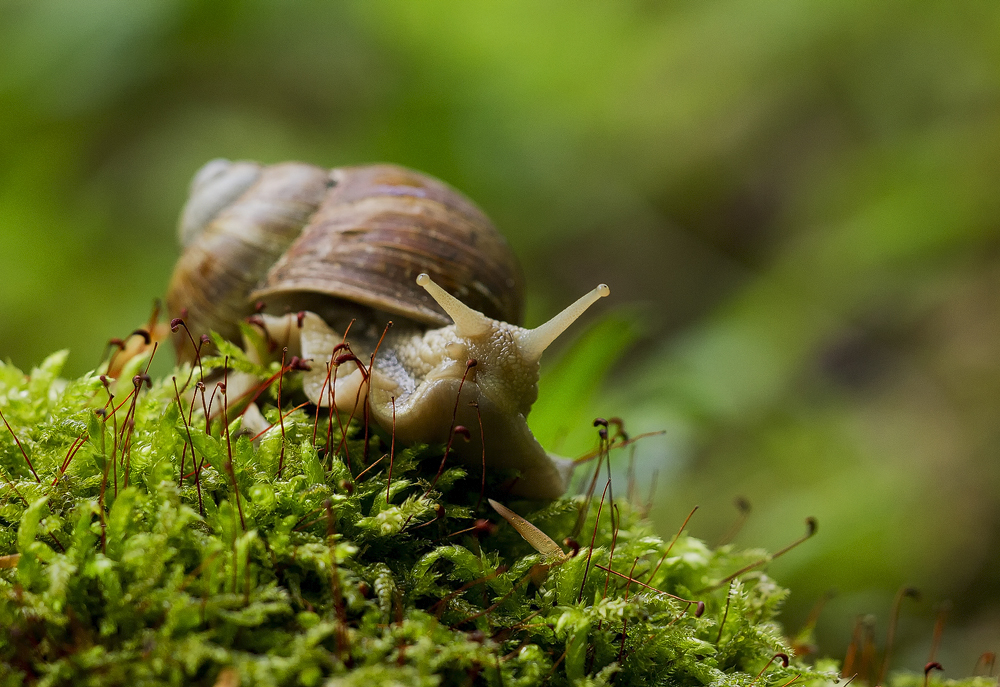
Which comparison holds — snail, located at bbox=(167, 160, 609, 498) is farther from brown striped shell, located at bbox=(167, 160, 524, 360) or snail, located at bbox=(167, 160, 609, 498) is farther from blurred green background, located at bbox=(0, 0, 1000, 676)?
blurred green background, located at bbox=(0, 0, 1000, 676)

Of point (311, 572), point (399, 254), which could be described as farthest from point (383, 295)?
point (311, 572)

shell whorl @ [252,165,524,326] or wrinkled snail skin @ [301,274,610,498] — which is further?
shell whorl @ [252,165,524,326]

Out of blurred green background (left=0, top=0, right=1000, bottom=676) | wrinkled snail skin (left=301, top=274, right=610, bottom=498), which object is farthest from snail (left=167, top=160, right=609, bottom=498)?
blurred green background (left=0, top=0, right=1000, bottom=676)

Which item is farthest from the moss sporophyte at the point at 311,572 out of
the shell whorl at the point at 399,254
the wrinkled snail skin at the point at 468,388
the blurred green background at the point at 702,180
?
the blurred green background at the point at 702,180

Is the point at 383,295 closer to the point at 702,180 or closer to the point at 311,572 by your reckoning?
the point at 311,572

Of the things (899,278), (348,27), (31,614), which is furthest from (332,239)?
(899,278)

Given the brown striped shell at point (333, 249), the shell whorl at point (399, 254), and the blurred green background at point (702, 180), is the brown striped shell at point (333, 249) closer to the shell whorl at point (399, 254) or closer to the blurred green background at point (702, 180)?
the shell whorl at point (399, 254)

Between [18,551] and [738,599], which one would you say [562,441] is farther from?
[18,551]
